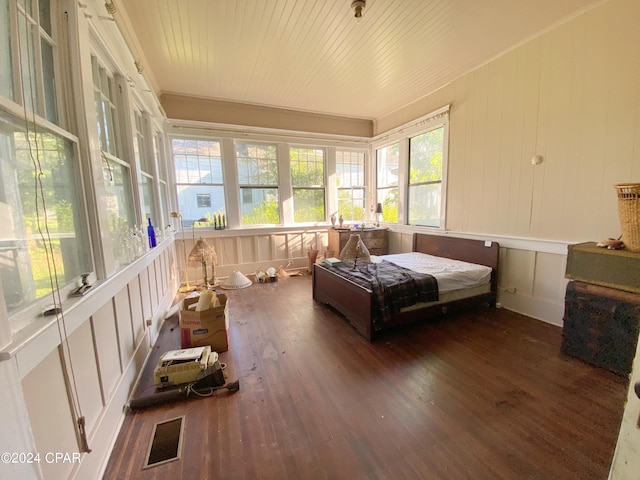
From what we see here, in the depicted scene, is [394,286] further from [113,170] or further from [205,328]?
[113,170]

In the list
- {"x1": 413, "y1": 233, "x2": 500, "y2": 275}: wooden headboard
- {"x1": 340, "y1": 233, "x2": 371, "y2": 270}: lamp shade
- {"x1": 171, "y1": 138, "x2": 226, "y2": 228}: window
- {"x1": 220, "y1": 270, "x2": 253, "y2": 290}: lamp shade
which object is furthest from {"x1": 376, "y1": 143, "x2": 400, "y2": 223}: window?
{"x1": 171, "y1": 138, "x2": 226, "y2": 228}: window

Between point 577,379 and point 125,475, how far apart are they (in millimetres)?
2877

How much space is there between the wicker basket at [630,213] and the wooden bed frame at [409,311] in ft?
4.06

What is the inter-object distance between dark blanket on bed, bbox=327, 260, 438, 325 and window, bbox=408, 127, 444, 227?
1.70 metres

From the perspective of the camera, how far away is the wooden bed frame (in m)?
2.55

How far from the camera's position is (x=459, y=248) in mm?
3635

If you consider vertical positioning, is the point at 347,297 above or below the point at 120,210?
below

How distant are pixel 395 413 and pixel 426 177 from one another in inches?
141

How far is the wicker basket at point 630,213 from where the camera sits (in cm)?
186

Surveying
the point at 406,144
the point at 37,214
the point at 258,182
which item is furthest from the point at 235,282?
the point at 406,144

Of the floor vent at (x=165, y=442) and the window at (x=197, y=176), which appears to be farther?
the window at (x=197, y=176)

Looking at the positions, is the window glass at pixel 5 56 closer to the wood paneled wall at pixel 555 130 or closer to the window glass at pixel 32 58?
the window glass at pixel 32 58

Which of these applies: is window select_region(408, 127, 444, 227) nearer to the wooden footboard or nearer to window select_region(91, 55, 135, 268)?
the wooden footboard

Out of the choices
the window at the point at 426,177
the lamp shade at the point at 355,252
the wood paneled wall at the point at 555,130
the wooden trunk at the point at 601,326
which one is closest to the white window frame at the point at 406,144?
the window at the point at 426,177
